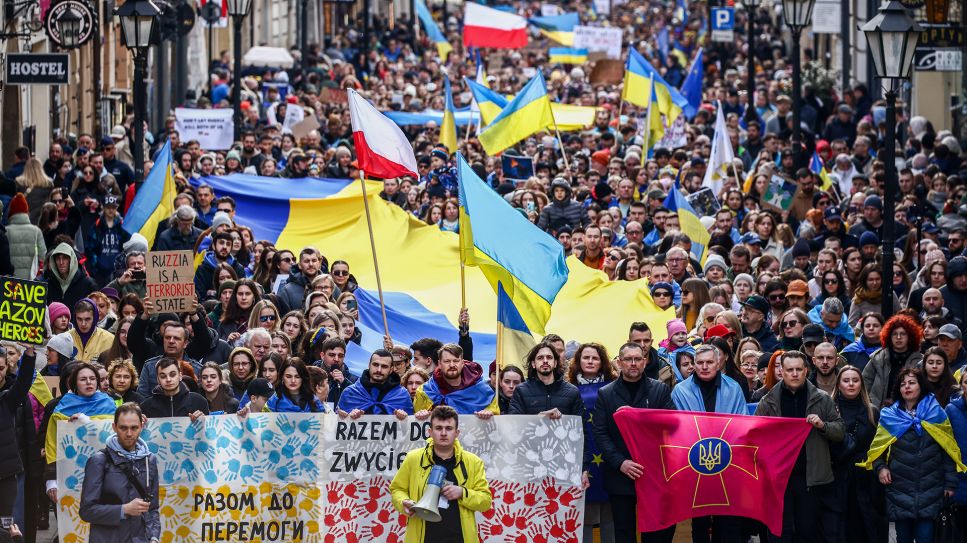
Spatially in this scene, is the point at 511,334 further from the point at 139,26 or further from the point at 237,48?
the point at 237,48

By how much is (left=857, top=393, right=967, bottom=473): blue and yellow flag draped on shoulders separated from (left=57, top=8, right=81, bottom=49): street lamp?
13826 millimetres

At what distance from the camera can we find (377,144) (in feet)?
49.6

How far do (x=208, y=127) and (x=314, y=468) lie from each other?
48.6ft

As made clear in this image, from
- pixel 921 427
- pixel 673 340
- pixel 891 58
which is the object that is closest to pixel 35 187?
pixel 673 340

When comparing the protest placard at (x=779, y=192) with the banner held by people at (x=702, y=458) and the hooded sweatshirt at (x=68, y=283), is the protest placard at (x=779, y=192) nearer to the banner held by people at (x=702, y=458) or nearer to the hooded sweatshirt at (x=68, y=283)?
the hooded sweatshirt at (x=68, y=283)

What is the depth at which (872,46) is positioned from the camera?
15.8 m

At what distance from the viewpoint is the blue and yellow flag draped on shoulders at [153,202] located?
18.5 metres

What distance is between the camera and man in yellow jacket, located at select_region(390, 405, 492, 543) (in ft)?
34.6

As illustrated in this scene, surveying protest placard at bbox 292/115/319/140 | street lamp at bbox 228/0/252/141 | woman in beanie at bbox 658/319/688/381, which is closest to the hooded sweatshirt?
woman in beanie at bbox 658/319/688/381

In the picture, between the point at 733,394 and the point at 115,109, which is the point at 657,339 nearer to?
the point at 733,394

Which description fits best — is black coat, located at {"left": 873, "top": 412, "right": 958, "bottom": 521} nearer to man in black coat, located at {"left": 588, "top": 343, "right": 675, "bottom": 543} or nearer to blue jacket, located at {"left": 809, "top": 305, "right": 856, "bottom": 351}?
man in black coat, located at {"left": 588, "top": 343, "right": 675, "bottom": 543}

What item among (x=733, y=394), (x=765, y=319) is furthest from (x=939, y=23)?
(x=733, y=394)

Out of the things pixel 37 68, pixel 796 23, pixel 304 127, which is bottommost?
pixel 304 127

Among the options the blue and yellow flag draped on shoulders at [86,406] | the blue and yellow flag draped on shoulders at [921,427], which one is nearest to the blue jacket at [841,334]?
the blue and yellow flag draped on shoulders at [921,427]
